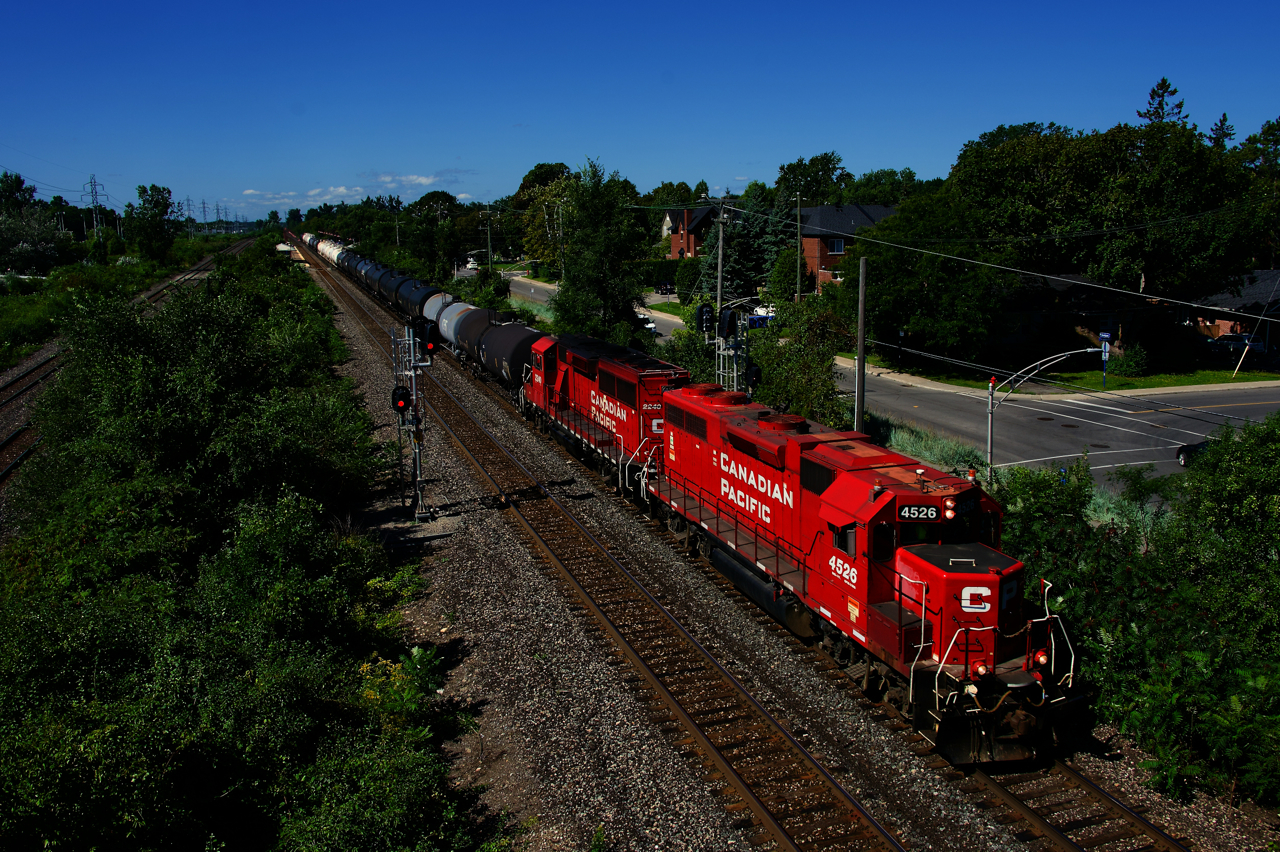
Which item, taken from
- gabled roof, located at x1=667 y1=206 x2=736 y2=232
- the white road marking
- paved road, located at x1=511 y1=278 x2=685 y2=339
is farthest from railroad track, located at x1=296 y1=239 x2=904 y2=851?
gabled roof, located at x1=667 y1=206 x2=736 y2=232

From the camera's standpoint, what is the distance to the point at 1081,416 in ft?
127

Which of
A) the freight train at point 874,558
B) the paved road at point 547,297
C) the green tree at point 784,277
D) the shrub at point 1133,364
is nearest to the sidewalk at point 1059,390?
the shrub at point 1133,364

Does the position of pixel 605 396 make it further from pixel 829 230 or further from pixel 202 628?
pixel 829 230

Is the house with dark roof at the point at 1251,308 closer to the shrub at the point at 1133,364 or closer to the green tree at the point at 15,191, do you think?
the shrub at the point at 1133,364

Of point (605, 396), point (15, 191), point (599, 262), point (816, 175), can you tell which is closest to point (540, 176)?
point (816, 175)

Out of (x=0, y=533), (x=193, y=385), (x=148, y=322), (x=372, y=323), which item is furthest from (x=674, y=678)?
(x=372, y=323)

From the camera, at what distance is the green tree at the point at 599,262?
46.6m

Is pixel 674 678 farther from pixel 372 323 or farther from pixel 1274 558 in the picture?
pixel 372 323

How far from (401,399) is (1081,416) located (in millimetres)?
33113

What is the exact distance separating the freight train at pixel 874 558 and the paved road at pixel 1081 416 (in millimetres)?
12005

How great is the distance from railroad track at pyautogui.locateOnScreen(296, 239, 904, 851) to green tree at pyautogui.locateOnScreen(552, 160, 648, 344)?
86.0 ft

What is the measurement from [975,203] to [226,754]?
2024 inches

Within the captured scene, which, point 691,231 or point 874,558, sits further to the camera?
point 691,231

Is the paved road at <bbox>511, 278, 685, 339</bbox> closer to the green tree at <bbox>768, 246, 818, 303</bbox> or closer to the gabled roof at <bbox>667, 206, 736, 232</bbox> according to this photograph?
the green tree at <bbox>768, 246, 818, 303</bbox>
